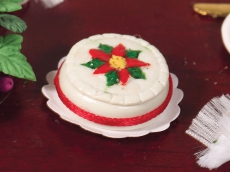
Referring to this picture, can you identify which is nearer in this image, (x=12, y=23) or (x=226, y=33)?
(x=12, y=23)

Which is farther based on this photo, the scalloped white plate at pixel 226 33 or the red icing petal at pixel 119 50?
the scalloped white plate at pixel 226 33

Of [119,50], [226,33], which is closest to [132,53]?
[119,50]

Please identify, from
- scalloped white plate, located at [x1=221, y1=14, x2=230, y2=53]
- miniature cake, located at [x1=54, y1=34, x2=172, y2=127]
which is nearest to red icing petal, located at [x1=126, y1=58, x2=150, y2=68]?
miniature cake, located at [x1=54, y1=34, x2=172, y2=127]

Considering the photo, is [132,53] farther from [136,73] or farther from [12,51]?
[12,51]

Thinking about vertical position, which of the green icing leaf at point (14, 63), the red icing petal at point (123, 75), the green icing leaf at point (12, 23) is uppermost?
the green icing leaf at point (12, 23)

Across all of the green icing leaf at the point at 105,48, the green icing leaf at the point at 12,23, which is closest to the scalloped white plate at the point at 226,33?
the green icing leaf at the point at 105,48

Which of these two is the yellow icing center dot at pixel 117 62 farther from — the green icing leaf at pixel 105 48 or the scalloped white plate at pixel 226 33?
the scalloped white plate at pixel 226 33
